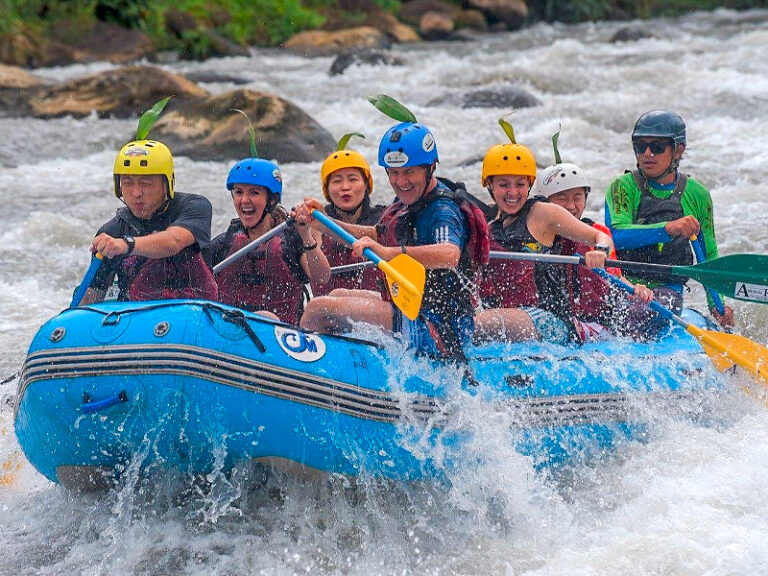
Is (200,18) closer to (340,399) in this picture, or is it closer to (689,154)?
(689,154)

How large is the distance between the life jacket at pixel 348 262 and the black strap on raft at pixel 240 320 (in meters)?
1.54

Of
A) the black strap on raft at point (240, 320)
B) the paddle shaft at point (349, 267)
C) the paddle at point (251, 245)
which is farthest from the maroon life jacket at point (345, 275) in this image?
the black strap on raft at point (240, 320)

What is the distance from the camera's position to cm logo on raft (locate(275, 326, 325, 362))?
432 cm

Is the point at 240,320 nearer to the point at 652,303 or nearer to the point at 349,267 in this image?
the point at 349,267

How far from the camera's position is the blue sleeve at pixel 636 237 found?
5.79 meters

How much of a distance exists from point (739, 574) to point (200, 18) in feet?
64.5

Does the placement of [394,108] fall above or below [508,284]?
above

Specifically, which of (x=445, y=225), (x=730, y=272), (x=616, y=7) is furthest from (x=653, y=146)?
(x=616, y=7)

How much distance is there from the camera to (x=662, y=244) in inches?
236

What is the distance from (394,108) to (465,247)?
2.70 ft

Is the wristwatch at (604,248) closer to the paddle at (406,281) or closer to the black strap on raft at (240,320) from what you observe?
the paddle at (406,281)

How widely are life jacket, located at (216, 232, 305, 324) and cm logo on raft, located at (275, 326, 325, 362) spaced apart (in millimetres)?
989

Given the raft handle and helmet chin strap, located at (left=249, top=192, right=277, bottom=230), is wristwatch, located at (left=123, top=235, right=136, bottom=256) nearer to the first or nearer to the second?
the raft handle

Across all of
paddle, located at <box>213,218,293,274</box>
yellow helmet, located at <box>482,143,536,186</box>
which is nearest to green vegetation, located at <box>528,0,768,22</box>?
yellow helmet, located at <box>482,143,536,186</box>
